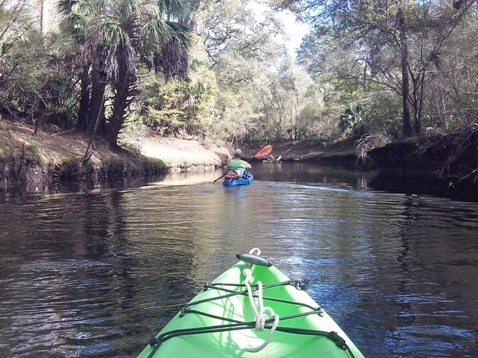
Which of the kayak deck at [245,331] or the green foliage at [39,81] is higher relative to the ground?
the green foliage at [39,81]

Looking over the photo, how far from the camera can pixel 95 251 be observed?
7.38 metres

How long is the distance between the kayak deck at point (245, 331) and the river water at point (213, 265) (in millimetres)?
799

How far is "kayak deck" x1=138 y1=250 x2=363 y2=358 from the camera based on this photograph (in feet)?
9.55

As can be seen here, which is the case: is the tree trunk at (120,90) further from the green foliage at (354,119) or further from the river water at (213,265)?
the green foliage at (354,119)

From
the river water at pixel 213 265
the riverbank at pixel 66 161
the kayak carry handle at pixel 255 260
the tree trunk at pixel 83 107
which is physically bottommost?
the river water at pixel 213 265

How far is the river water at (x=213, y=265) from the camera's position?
4320 millimetres

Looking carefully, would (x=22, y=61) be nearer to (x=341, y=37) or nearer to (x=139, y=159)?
(x=139, y=159)

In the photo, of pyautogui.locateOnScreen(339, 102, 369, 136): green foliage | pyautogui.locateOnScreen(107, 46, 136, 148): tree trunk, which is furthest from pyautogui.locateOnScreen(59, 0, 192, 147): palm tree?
pyautogui.locateOnScreen(339, 102, 369, 136): green foliage

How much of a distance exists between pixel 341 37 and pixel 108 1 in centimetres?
1195

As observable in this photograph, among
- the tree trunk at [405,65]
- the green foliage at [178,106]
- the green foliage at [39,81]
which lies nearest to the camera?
the green foliage at [39,81]

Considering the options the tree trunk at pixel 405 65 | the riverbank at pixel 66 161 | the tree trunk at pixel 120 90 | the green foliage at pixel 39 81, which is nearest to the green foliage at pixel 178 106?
the riverbank at pixel 66 161

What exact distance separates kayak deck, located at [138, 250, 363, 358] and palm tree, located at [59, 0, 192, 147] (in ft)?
51.2

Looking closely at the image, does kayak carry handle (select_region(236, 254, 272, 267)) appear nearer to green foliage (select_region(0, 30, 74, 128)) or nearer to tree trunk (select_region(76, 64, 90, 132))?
green foliage (select_region(0, 30, 74, 128))

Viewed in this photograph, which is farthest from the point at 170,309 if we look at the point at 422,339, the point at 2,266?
the point at 2,266
